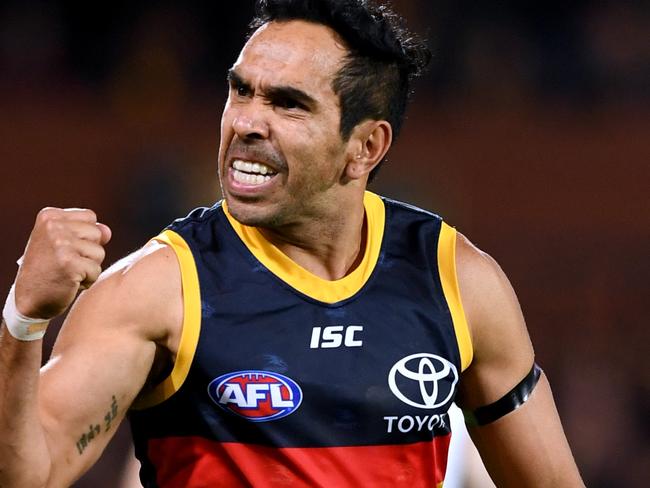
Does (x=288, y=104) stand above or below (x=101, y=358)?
above

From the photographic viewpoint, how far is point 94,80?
961 cm

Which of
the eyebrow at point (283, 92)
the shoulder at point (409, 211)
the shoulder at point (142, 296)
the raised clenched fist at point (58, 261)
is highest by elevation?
the eyebrow at point (283, 92)

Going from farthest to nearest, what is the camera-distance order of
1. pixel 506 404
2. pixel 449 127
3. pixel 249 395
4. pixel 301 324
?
pixel 449 127 → pixel 506 404 → pixel 301 324 → pixel 249 395

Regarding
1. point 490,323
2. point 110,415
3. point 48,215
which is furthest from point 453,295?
point 48,215

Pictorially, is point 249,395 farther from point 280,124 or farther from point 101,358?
point 280,124

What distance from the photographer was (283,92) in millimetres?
3385

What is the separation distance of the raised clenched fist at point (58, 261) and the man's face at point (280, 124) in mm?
696

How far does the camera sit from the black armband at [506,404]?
371 cm

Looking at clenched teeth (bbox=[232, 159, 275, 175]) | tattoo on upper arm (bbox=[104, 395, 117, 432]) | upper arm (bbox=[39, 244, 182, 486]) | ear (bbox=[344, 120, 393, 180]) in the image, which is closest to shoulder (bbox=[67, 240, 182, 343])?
upper arm (bbox=[39, 244, 182, 486])

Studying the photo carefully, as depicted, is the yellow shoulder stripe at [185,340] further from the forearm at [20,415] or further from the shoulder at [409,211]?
the shoulder at [409,211]

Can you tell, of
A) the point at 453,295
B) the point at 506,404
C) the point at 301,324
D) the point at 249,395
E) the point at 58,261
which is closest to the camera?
the point at 58,261

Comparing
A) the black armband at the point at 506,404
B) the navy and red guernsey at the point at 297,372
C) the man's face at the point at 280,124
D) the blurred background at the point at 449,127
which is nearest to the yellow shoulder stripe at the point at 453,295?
the navy and red guernsey at the point at 297,372

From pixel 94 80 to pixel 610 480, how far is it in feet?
15.1

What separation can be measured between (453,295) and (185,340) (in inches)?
30.4
